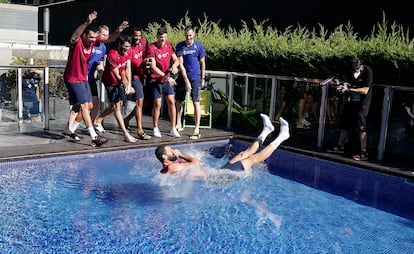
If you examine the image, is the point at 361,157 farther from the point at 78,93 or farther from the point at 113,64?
the point at 78,93

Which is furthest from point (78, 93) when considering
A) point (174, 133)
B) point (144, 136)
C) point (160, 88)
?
point (174, 133)

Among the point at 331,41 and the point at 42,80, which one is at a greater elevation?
the point at 331,41

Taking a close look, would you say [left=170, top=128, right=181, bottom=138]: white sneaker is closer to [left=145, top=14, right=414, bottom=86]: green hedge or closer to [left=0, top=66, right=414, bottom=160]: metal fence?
[left=0, top=66, right=414, bottom=160]: metal fence

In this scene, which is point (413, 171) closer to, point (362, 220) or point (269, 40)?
point (362, 220)

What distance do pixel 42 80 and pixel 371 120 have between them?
553 cm

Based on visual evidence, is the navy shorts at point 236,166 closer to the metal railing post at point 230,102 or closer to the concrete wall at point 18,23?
the metal railing post at point 230,102

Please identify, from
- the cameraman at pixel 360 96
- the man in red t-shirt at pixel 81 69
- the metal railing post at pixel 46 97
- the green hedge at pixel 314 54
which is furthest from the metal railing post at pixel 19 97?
the cameraman at pixel 360 96

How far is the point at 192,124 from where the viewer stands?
392 inches

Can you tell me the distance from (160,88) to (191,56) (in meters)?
0.84

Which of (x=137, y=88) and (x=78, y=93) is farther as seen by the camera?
(x=137, y=88)

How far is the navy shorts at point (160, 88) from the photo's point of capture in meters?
8.52

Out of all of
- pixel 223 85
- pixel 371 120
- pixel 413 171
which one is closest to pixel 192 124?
pixel 223 85

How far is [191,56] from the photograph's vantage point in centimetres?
876

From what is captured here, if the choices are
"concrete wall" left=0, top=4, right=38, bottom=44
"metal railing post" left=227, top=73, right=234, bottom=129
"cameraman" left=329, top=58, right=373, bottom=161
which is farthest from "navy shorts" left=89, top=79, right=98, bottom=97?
"concrete wall" left=0, top=4, right=38, bottom=44
